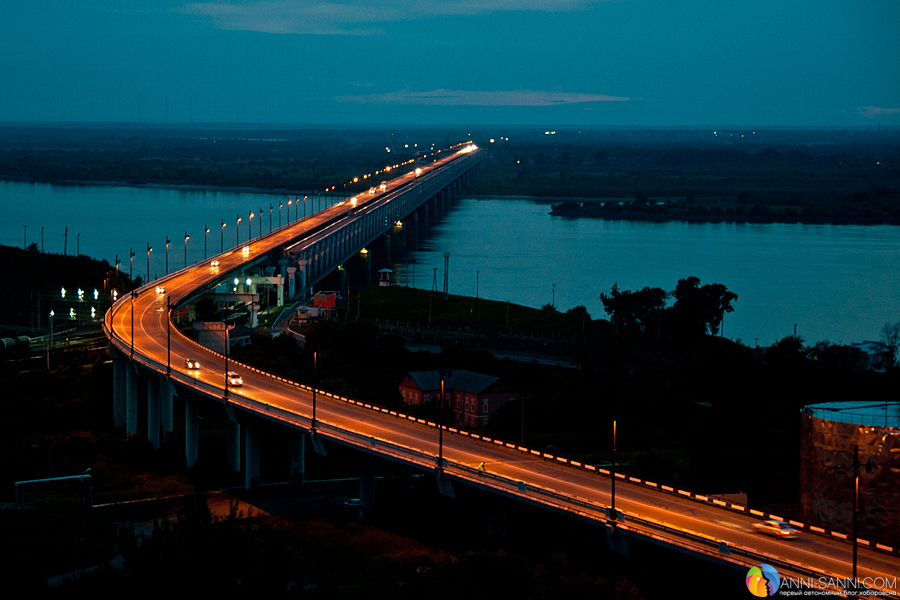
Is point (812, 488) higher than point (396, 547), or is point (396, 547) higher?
point (812, 488)

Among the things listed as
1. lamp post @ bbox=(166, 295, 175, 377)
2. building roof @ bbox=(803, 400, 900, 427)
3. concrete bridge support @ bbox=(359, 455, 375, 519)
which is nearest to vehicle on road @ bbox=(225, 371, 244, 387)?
lamp post @ bbox=(166, 295, 175, 377)

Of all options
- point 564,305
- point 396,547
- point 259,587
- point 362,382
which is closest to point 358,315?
point 564,305

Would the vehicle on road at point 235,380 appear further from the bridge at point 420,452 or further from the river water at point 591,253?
the river water at point 591,253

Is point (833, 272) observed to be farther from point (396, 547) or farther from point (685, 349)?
point (396, 547)

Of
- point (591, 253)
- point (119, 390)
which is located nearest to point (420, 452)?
point (119, 390)

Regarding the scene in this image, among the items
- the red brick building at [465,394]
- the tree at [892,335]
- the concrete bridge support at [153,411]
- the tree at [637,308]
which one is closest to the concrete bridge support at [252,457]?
the concrete bridge support at [153,411]

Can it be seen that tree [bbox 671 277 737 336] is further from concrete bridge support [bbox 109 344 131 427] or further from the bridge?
concrete bridge support [bbox 109 344 131 427]

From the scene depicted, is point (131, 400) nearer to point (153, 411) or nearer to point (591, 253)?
point (153, 411)
